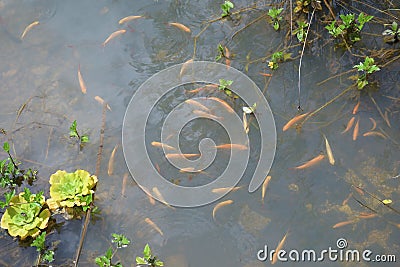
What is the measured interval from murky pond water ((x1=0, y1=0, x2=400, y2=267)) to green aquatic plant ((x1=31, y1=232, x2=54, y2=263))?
0.06m

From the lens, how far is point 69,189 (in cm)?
310

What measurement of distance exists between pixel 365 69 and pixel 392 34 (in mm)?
461

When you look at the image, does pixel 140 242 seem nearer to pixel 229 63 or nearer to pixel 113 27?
pixel 229 63

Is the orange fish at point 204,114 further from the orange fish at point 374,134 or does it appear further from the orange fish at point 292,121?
the orange fish at point 374,134

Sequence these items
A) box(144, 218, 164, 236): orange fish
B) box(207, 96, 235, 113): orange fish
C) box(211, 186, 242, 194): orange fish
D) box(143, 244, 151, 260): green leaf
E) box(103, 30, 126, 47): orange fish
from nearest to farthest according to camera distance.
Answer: box(143, 244, 151, 260): green leaf, box(144, 218, 164, 236): orange fish, box(211, 186, 242, 194): orange fish, box(207, 96, 235, 113): orange fish, box(103, 30, 126, 47): orange fish

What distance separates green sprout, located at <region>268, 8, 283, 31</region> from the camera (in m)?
3.76

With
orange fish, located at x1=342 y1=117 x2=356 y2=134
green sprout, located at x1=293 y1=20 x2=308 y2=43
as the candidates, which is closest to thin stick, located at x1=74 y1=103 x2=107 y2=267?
green sprout, located at x1=293 y1=20 x2=308 y2=43

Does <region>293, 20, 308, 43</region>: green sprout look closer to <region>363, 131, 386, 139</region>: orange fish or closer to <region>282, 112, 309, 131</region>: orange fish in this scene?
<region>282, 112, 309, 131</region>: orange fish

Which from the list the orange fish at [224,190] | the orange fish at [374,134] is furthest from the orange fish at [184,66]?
the orange fish at [374,134]

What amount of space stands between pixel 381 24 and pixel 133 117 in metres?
2.14

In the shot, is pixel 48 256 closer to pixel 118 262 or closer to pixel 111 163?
pixel 118 262

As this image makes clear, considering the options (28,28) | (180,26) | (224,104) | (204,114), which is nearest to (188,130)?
(204,114)

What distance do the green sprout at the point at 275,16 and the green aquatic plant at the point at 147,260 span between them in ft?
6.72

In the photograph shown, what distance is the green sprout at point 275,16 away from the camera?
12.3ft
